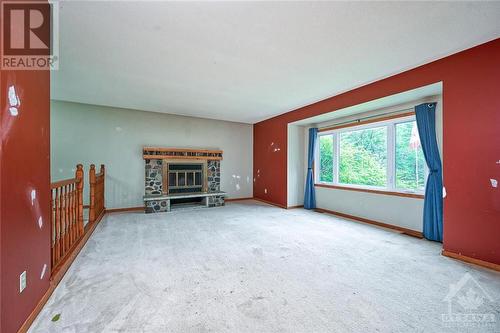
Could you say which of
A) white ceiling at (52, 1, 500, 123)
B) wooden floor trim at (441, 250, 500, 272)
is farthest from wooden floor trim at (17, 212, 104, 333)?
wooden floor trim at (441, 250, 500, 272)

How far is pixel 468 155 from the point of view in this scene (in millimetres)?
2441

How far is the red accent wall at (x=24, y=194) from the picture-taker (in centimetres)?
123

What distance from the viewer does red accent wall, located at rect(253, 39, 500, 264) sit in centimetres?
226

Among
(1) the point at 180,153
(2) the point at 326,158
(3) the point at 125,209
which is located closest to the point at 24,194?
Answer: (3) the point at 125,209

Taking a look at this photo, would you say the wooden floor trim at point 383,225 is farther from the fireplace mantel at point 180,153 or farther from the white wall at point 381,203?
the fireplace mantel at point 180,153

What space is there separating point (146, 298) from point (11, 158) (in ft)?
4.58

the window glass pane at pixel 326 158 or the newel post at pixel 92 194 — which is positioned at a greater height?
the window glass pane at pixel 326 158

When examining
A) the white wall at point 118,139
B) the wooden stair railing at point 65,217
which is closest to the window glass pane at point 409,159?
the white wall at point 118,139

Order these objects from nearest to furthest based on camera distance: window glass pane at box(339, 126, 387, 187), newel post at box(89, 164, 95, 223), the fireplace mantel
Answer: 1. newel post at box(89, 164, 95, 223)
2. window glass pane at box(339, 126, 387, 187)
3. the fireplace mantel

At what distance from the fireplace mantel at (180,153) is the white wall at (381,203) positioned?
3.03 meters

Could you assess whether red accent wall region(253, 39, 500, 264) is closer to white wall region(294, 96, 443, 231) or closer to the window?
white wall region(294, 96, 443, 231)

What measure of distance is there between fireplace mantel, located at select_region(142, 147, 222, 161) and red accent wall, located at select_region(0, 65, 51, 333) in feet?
10.8

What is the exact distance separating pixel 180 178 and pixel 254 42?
4196 mm

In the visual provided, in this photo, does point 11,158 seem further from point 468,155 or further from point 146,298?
point 468,155
